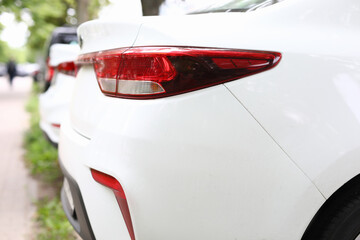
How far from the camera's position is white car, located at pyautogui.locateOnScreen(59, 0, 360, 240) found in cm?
134

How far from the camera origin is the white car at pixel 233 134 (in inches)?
52.7

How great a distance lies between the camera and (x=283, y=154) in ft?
4.41

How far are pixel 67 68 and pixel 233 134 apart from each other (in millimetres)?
2469

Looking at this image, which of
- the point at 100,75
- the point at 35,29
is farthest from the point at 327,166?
the point at 35,29

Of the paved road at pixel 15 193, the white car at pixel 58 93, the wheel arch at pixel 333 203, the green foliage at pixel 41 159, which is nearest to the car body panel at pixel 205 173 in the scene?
the wheel arch at pixel 333 203

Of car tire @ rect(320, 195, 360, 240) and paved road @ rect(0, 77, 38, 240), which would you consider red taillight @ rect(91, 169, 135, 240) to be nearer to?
car tire @ rect(320, 195, 360, 240)

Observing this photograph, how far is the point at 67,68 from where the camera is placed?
3426 millimetres

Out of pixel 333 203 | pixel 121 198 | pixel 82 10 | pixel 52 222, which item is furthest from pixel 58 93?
pixel 82 10

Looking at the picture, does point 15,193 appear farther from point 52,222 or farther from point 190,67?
point 190,67

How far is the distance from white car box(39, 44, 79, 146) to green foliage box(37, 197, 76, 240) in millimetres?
550

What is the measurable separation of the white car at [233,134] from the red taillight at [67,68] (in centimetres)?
197

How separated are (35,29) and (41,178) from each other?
14961mm

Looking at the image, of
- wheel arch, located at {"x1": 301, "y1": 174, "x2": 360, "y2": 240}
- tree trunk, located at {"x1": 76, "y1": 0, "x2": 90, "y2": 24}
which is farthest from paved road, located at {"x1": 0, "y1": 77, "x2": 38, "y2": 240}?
tree trunk, located at {"x1": 76, "y1": 0, "x2": 90, "y2": 24}

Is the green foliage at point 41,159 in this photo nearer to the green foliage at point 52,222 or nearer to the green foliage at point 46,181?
the green foliage at point 46,181
